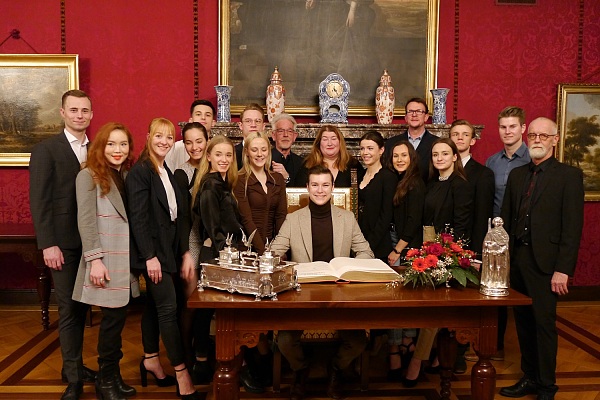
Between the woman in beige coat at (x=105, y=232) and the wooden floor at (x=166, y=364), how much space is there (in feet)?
2.63

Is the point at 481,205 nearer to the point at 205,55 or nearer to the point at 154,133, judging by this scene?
the point at 154,133

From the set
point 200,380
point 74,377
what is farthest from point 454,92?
point 74,377

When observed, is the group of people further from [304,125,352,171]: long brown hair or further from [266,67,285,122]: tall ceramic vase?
[266,67,285,122]: tall ceramic vase

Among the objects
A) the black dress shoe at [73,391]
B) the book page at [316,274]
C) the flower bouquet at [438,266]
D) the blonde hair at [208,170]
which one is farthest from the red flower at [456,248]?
the black dress shoe at [73,391]

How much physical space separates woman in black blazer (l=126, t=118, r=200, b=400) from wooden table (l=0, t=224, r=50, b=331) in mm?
2149

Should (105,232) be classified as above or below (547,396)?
above

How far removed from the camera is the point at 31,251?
16.8 feet

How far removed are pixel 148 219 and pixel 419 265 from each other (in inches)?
65.4

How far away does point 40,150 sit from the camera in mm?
3479

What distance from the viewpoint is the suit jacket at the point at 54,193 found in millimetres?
3436

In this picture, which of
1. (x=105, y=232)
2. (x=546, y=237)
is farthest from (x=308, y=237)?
(x=546, y=237)

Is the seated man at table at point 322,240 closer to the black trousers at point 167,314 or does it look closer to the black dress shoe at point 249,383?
the black dress shoe at point 249,383

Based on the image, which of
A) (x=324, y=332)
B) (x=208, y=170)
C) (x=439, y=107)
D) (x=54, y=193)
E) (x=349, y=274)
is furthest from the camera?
(x=439, y=107)

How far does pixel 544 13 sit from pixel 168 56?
14.3 feet
